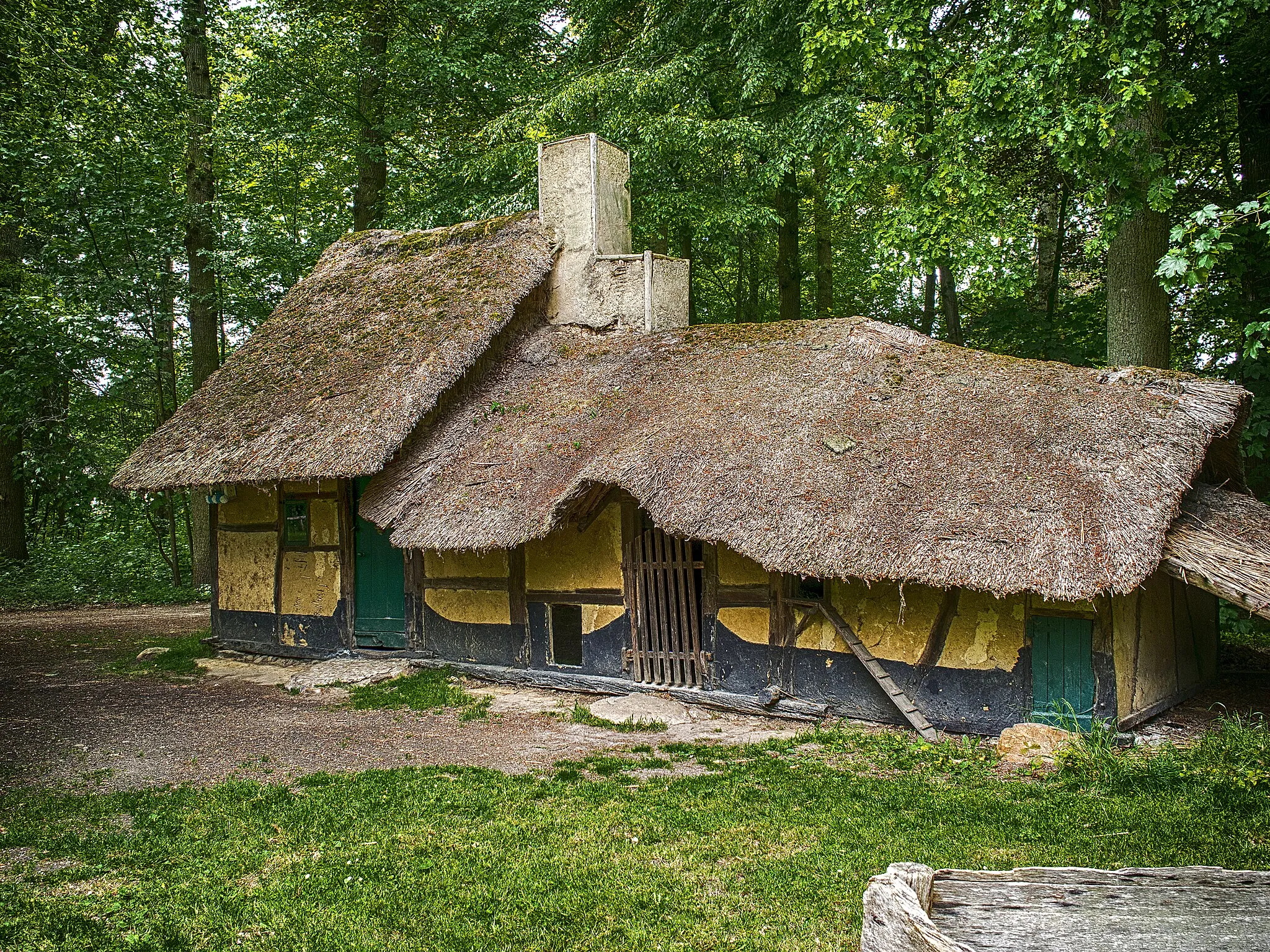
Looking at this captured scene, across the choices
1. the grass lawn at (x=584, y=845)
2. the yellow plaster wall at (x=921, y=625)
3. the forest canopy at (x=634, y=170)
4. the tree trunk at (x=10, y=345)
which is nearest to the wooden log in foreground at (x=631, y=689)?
the yellow plaster wall at (x=921, y=625)

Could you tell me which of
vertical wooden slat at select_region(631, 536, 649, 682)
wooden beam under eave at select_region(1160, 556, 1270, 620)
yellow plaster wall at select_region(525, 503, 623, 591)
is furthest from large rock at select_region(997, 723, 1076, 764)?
yellow plaster wall at select_region(525, 503, 623, 591)

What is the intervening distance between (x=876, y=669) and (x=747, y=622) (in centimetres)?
135

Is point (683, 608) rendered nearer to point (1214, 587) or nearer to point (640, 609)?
point (640, 609)

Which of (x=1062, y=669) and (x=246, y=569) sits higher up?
(x=246, y=569)

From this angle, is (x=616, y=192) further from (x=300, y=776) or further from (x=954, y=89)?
(x=300, y=776)

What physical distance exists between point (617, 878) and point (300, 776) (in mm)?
3045

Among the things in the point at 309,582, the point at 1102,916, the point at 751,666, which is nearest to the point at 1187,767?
the point at 1102,916

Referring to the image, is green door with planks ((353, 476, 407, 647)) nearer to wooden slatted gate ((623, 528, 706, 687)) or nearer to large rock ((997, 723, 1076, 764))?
wooden slatted gate ((623, 528, 706, 687))

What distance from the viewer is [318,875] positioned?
483cm

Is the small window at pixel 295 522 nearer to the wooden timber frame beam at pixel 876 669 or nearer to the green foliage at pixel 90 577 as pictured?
the green foliage at pixel 90 577

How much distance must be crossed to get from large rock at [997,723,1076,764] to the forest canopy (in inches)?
121

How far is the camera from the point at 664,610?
9258 mm

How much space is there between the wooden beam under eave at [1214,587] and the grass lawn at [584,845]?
0.94 m

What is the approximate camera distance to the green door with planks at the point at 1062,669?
7.14 m
